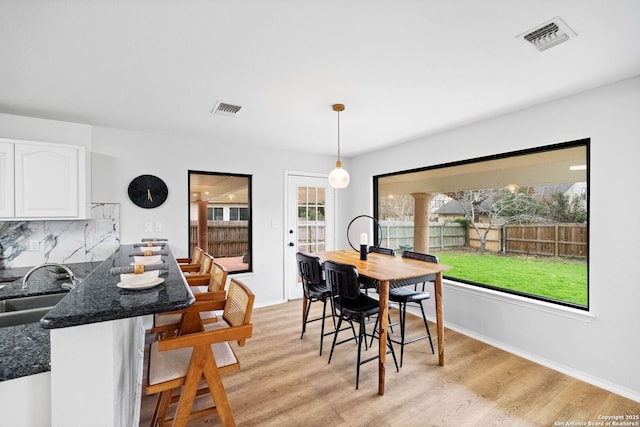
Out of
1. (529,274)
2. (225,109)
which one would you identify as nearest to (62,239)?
(225,109)

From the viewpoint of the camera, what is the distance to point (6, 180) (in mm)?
2635

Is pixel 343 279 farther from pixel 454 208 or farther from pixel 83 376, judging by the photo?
pixel 454 208

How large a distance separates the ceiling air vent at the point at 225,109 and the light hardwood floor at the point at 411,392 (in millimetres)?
2359

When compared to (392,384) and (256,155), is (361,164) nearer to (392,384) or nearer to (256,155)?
(256,155)

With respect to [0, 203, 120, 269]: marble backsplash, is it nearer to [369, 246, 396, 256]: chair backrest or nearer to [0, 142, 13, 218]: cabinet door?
[0, 142, 13, 218]: cabinet door

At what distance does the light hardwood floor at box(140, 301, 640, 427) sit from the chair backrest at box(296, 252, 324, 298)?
69 centimetres

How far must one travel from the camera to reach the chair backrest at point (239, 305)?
1.51 metres

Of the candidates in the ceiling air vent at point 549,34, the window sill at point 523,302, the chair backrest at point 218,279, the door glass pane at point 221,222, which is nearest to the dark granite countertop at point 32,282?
the chair backrest at point 218,279

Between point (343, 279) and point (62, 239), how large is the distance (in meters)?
3.05

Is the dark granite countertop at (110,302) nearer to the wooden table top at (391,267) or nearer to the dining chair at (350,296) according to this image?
the dining chair at (350,296)

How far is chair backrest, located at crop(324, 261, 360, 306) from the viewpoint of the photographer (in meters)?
2.33

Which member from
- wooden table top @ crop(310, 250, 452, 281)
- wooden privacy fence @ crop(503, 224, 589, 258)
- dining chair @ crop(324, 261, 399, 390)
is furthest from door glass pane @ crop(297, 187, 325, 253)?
wooden privacy fence @ crop(503, 224, 589, 258)

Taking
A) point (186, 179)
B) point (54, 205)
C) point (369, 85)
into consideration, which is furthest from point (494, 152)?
point (54, 205)

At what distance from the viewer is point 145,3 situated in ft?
4.68
